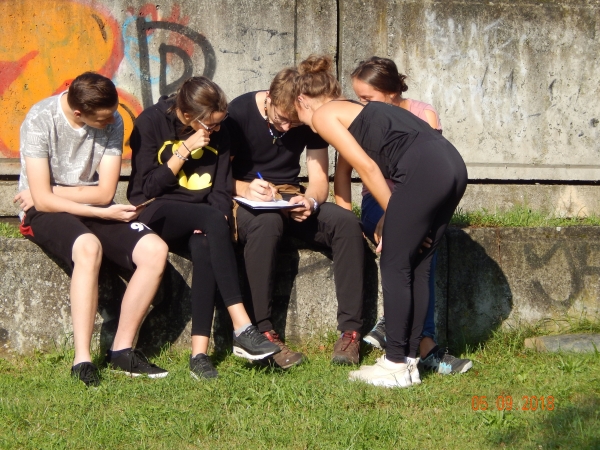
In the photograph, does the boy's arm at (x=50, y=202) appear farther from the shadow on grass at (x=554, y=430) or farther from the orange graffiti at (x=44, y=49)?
the shadow on grass at (x=554, y=430)

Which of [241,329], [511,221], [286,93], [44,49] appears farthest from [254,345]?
[44,49]

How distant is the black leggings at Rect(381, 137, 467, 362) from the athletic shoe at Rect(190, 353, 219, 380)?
0.90 metres

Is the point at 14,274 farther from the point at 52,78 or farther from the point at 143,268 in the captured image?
the point at 52,78

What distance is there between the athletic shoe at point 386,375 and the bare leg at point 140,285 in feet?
3.72

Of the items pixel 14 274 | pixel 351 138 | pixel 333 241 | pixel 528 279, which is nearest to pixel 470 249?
pixel 528 279

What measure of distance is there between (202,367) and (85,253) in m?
0.82

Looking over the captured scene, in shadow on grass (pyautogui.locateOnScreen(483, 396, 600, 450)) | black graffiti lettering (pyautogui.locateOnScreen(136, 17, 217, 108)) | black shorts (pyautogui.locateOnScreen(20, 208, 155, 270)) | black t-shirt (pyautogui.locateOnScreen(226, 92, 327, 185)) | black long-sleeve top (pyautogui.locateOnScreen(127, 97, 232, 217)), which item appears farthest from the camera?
black graffiti lettering (pyautogui.locateOnScreen(136, 17, 217, 108))

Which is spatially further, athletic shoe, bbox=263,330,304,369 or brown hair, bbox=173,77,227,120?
brown hair, bbox=173,77,227,120

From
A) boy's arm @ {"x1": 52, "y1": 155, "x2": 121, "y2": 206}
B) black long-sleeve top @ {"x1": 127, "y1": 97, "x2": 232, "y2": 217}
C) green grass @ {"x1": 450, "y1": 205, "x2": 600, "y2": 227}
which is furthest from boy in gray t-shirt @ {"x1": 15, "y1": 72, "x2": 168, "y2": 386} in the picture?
green grass @ {"x1": 450, "y1": 205, "x2": 600, "y2": 227}

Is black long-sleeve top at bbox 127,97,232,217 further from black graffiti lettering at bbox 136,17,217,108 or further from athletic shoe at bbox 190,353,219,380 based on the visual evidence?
black graffiti lettering at bbox 136,17,217,108

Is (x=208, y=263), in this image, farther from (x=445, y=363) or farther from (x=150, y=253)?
(x=445, y=363)

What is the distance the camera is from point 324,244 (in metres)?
4.43

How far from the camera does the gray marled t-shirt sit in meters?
4.01
